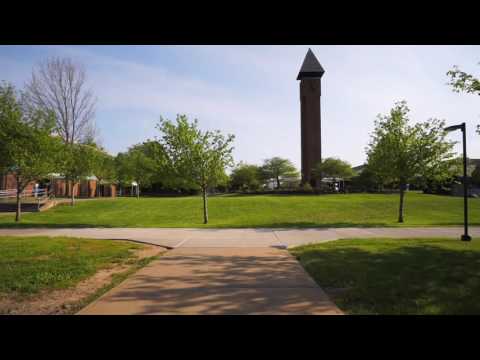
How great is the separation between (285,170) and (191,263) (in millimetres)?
60137

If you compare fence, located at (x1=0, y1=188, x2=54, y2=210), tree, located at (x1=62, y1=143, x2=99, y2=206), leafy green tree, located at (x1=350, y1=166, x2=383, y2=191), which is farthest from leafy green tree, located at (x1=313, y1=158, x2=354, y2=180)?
fence, located at (x1=0, y1=188, x2=54, y2=210)

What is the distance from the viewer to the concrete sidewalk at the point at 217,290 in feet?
13.7

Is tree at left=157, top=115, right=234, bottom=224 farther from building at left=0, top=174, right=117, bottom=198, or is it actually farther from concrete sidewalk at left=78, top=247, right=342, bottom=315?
→ building at left=0, top=174, right=117, bottom=198

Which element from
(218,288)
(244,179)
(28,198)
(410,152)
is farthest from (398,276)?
(244,179)

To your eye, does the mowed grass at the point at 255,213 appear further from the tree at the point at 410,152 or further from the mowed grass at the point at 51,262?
the mowed grass at the point at 51,262

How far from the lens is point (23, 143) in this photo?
18984 millimetres

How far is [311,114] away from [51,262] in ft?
172

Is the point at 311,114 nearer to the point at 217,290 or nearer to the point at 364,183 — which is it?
the point at 364,183

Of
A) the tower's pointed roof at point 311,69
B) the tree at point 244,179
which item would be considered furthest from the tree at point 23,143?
the tower's pointed roof at point 311,69

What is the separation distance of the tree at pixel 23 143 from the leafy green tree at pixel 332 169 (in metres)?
41.0

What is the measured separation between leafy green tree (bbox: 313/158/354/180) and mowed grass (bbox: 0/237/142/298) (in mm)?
45705

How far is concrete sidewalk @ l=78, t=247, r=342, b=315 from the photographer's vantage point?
164 inches
